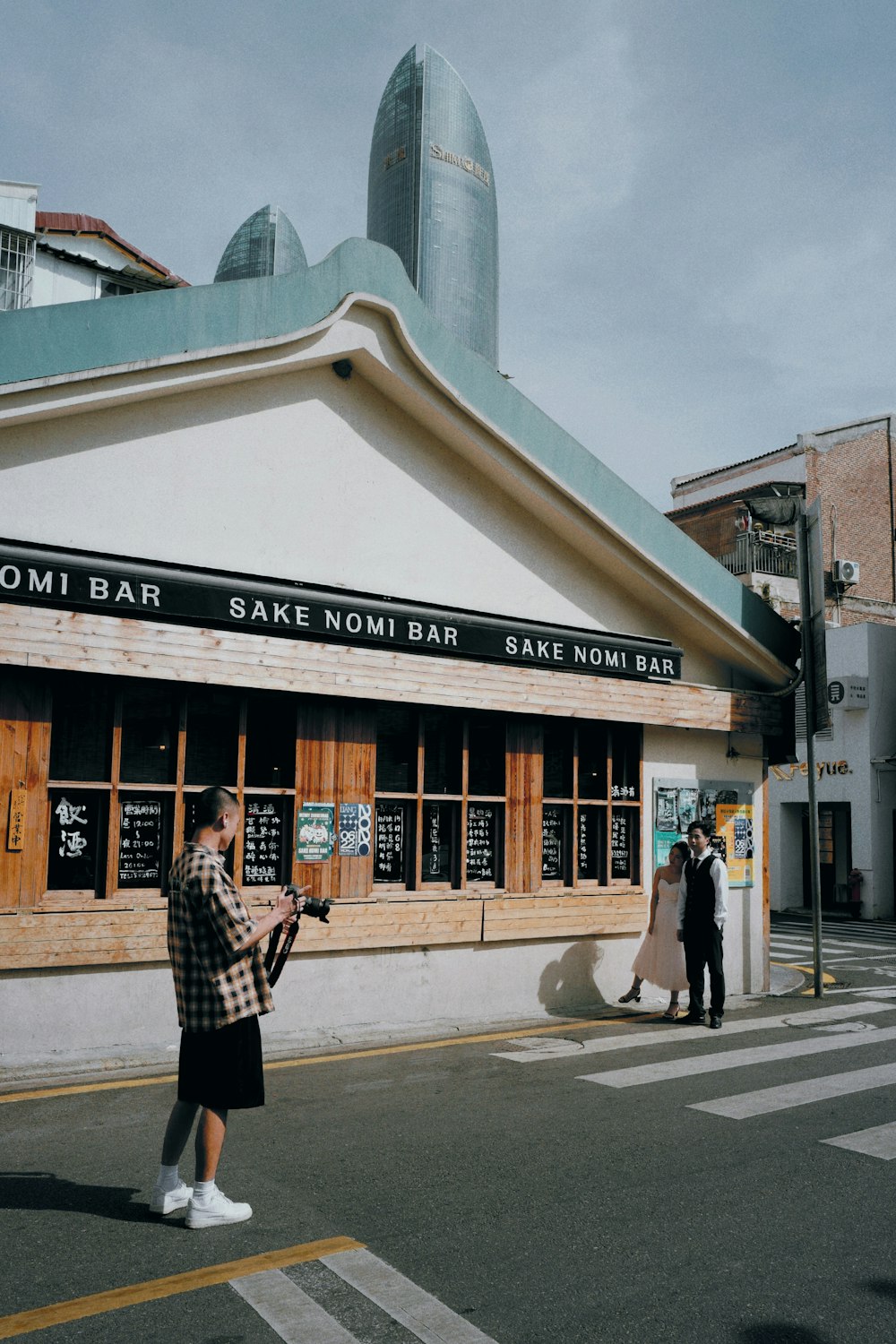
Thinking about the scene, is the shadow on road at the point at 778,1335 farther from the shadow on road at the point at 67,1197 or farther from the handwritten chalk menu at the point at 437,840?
the handwritten chalk menu at the point at 437,840

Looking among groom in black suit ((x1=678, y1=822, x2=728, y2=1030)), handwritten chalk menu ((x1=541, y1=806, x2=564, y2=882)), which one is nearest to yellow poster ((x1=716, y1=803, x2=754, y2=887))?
groom in black suit ((x1=678, y1=822, x2=728, y2=1030))

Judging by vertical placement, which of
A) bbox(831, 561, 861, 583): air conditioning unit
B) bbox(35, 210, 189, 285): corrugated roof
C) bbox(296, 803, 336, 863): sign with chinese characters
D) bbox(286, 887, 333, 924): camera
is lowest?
bbox(286, 887, 333, 924): camera

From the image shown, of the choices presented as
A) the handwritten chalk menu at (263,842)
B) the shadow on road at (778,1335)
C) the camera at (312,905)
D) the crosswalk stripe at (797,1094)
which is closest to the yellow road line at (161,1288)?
the camera at (312,905)

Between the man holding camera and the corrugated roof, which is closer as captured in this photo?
the man holding camera

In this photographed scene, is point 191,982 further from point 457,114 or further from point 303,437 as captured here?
point 457,114

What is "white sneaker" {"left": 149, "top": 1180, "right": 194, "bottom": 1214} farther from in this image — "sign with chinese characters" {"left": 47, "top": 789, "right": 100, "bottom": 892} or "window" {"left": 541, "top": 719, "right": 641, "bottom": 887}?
"window" {"left": 541, "top": 719, "right": 641, "bottom": 887}

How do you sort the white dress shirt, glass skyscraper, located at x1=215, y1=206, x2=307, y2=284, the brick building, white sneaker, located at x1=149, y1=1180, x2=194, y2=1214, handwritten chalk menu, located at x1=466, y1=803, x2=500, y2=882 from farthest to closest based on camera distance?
glass skyscraper, located at x1=215, y1=206, x2=307, y2=284 → the brick building → handwritten chalk menu, located at x1=466, y1=803, x2=500, y2=882 → the white dress shirt → white sneaker, located at x1=149, y1=1180, x2=194, y2=1214

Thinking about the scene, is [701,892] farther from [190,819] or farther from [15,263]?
[15,263]

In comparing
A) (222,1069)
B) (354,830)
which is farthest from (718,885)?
(222,1069)

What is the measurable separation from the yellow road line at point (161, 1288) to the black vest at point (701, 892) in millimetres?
6282

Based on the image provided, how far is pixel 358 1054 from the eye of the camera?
333 inches

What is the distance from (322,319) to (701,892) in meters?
6.19

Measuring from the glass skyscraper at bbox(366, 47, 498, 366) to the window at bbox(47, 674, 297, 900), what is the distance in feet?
308

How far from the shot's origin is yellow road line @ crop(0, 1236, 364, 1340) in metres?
3.77
